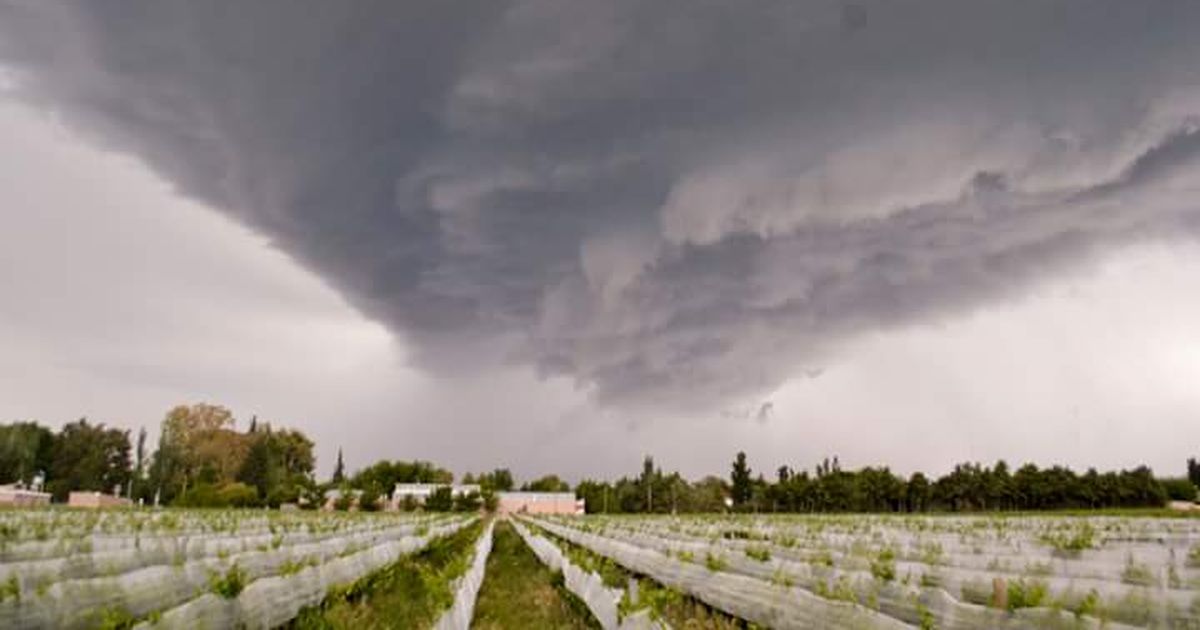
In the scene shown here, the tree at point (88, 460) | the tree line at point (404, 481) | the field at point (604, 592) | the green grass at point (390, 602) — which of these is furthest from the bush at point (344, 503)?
the field at point (604, 592)

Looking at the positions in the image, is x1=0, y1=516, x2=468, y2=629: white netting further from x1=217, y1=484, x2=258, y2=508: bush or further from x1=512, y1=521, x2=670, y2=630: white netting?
x1=217, y1=484, x2=258, y2=508: bush

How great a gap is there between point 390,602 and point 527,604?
7.46ft

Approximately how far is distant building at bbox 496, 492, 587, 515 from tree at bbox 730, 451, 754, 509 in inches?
1009

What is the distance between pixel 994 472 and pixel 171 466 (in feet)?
384

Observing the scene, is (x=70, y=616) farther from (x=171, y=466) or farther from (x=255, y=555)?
(x=171, y=466)

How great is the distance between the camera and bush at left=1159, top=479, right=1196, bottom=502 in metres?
110

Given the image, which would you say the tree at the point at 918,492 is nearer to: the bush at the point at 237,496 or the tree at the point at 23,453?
the bush at the point at 237,496

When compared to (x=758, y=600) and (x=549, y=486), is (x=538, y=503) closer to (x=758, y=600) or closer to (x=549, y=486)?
(x=549, y=486)

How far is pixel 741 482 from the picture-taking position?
122812mm

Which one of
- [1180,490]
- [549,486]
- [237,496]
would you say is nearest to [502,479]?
[549,486]

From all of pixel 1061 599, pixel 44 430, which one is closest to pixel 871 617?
pixel 1061 599

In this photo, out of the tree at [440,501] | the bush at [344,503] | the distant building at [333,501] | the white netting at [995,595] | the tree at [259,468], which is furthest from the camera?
the tree at [259,468]

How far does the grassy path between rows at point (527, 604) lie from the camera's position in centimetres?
1038

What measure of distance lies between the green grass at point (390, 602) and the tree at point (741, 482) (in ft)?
365
